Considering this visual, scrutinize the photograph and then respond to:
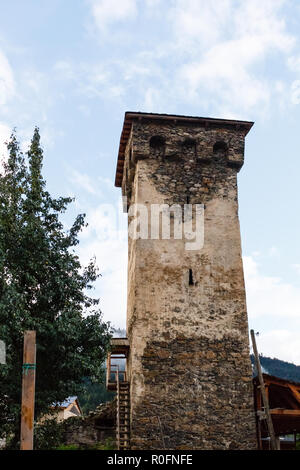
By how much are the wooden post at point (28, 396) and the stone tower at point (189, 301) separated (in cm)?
616

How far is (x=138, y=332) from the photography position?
43.4 feet

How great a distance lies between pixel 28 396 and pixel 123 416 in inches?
277

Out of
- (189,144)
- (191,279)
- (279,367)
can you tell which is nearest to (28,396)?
(191,279)

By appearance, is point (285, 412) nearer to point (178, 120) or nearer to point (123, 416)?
point (123, 416)

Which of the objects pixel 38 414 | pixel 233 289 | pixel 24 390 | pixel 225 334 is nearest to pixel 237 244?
pixel 233 289

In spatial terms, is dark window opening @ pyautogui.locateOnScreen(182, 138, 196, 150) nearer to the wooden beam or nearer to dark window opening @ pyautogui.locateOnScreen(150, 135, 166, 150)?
dark window opening @ pyautogui.locateOnScreen(150, 135, 166, 150)

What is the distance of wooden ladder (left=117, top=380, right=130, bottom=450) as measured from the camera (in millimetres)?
12203

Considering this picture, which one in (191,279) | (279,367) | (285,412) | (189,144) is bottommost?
(285,412)

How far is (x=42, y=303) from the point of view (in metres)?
12.1

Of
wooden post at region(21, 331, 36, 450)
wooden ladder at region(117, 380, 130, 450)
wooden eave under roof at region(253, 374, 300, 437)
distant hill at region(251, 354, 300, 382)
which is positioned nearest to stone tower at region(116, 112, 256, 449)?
wooden ladder at region(117, 380, 130, 450)

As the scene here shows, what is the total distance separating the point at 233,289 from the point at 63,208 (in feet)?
17.8

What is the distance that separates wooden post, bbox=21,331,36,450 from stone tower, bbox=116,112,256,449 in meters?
6.16

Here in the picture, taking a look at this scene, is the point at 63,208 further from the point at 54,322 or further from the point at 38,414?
the point at 38,414
